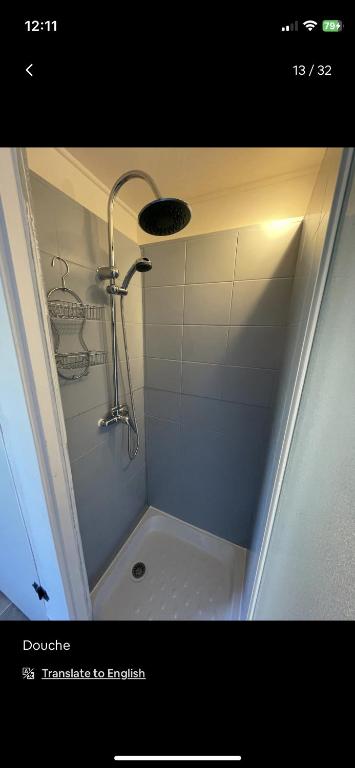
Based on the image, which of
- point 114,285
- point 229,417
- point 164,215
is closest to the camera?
point 164,215

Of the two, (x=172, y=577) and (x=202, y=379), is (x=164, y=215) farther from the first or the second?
(x=172, y=577)

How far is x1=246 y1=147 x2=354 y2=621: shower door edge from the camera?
13.5 inches

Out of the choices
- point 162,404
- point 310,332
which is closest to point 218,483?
point 162,404

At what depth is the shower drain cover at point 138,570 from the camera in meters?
1.18

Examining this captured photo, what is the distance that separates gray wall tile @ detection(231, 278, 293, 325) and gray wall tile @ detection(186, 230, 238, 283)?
0.10 m

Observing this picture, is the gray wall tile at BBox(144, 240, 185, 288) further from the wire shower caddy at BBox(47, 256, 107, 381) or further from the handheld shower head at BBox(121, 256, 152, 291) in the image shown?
the wire shower caddy at BBox(47, 256, 107, 381)

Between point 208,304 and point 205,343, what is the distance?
0.20 meters

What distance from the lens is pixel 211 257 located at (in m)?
1.01
